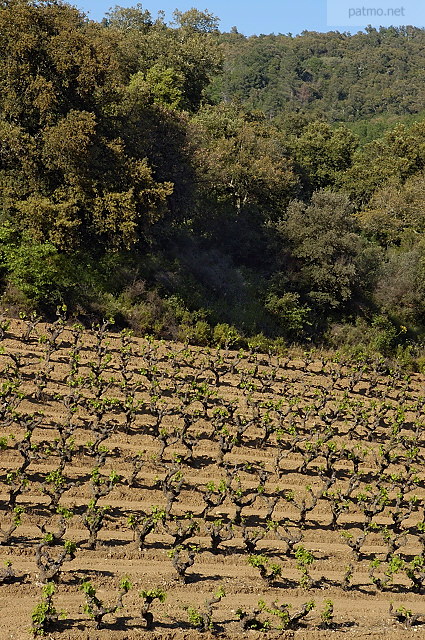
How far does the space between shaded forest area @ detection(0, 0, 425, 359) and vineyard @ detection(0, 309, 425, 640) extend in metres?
3.10

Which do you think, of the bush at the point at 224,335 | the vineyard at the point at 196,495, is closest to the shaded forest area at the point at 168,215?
the bush at the point at 224,335

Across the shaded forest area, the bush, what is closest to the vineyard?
the bush

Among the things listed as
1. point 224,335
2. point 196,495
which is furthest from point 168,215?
point 196,495

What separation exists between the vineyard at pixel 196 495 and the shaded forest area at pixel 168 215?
3.10 meters

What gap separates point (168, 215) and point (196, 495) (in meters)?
18.4

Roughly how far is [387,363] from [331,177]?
93.3ft

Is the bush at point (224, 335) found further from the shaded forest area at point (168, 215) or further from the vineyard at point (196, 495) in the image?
the vineyard at point (196, 495)

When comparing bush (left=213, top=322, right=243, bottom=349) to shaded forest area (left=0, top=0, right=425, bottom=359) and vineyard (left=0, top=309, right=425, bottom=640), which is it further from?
vineyard (left=0, top=309, right=425, bottom=640)

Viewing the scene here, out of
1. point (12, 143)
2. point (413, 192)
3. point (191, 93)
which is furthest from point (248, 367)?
point (191, 93)

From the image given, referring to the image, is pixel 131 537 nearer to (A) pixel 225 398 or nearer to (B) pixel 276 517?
(B) pixel 276 517

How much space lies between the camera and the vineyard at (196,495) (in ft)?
43.4

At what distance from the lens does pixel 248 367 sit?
28500 millimetres

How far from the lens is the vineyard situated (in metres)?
13.2

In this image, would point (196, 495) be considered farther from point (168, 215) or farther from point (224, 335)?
point (168, 215)
